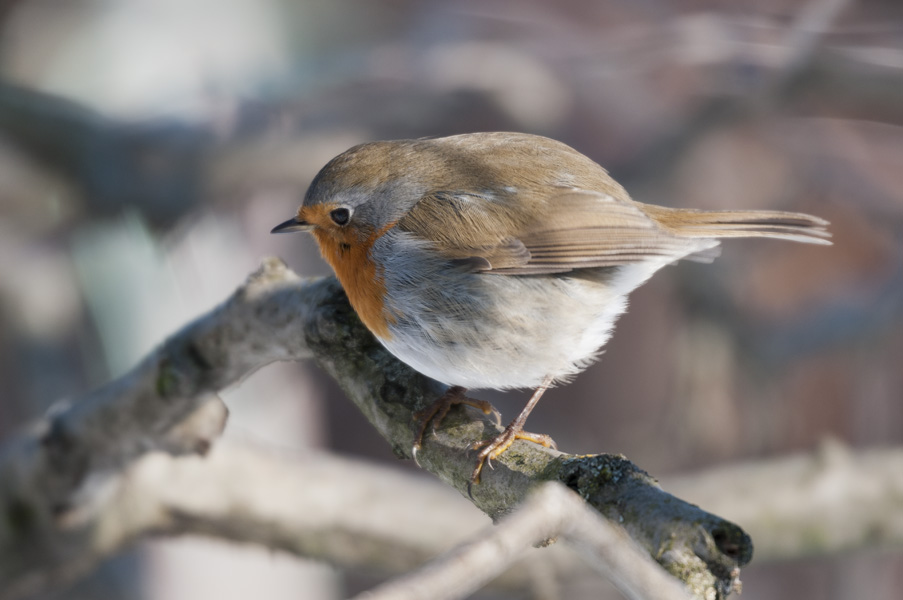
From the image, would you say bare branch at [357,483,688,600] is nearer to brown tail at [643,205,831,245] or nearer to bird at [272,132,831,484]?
bird at [272,132,831,484]

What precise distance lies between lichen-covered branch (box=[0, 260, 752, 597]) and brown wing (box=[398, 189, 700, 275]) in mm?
330

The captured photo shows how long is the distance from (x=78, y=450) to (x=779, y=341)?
3.32 m

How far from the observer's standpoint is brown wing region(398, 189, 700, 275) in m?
2.25

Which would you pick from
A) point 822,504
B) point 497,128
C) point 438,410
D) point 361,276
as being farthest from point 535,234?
point 497,128

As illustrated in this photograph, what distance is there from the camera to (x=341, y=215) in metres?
2.44

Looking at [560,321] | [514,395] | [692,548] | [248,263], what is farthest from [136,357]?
[692,548]

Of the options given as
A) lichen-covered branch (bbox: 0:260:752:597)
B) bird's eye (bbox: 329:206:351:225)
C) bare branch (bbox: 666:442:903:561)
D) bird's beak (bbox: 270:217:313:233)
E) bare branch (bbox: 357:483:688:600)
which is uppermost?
bare branch (bbox: 357:483:688:600)

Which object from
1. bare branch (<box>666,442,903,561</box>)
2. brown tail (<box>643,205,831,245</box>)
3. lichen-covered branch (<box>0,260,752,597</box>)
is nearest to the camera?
lichen-covered branch (<box>0,260,752,597</box>)

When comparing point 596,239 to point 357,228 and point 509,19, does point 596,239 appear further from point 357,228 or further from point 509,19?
point 509,19

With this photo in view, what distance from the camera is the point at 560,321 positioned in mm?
2260

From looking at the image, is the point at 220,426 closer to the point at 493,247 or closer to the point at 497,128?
the point at 493,247

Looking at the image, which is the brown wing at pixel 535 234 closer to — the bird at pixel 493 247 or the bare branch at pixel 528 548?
the bird at pixel 493 247

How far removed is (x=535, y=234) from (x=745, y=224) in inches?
24.3

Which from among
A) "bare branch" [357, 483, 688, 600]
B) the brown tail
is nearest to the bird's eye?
the brown tail
